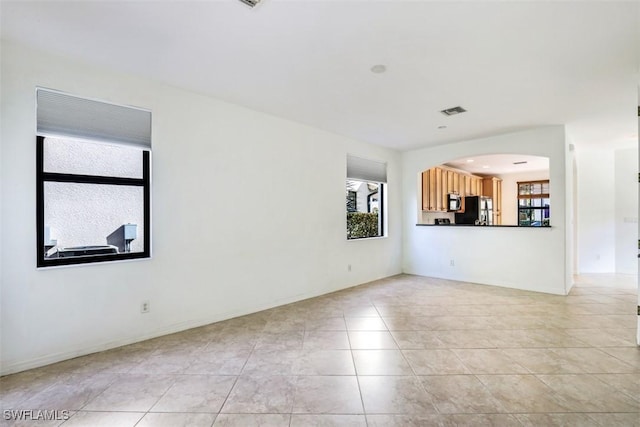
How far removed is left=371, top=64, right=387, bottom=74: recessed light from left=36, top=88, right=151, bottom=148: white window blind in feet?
7.63

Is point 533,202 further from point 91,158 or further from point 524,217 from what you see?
point 91,158

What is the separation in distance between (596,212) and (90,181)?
9085 mm

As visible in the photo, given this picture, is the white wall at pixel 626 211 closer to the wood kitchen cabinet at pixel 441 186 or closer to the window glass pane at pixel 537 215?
the window glass pane at pixel 537 215

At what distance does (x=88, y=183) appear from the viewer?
279 centimetres

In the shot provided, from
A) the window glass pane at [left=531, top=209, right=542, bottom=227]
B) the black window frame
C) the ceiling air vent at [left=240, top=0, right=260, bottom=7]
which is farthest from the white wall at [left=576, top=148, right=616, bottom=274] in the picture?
the black window frame

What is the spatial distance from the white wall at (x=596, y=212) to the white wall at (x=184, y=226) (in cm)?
546

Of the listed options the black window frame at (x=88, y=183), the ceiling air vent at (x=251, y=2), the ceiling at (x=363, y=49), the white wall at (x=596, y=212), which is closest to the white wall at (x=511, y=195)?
the white wall at (x=596, y=212)

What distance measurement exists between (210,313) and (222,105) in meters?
2.50

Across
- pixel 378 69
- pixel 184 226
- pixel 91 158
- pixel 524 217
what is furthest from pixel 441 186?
pixel 91 158

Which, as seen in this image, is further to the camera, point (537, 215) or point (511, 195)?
point (511, 195)

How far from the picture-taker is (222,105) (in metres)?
3.60

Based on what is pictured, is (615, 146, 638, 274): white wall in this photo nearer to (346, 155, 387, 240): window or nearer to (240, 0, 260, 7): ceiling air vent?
(346, 155, 387, 240): window

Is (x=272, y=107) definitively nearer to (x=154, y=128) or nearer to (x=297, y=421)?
(x=154, y=128)

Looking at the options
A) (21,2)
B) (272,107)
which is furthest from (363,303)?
(21,2)
